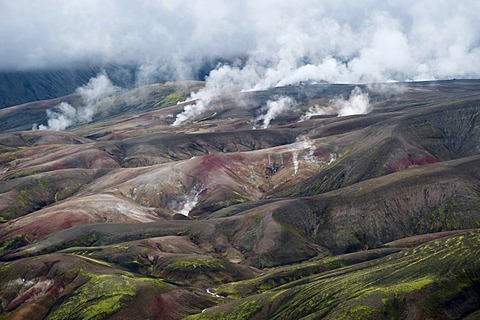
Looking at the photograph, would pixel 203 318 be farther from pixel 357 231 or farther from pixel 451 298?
pixel 357 231

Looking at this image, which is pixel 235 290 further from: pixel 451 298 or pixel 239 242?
pixel 451 298

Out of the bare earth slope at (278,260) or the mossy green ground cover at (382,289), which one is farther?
the bare earth slope at (278,260)

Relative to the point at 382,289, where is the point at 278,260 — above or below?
below

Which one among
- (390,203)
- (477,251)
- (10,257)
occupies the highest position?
(477,251)

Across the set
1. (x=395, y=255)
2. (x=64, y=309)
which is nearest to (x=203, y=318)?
(x=64, y=309)

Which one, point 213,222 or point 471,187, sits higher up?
point 471,187

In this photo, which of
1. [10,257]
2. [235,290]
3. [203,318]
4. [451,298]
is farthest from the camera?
[10,257]

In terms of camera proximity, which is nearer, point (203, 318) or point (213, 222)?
point (203, 318)

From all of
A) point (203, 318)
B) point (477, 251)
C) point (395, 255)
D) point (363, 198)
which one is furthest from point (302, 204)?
point (477, 251)

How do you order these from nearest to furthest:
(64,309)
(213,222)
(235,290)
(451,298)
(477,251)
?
1. (451,298)
2. (477,251)
3. (64,309)
4. (235,290)
5. (213,222)

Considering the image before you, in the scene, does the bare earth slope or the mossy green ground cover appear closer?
the mossy green ground cover

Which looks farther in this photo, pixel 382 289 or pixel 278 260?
pixel 278 260
